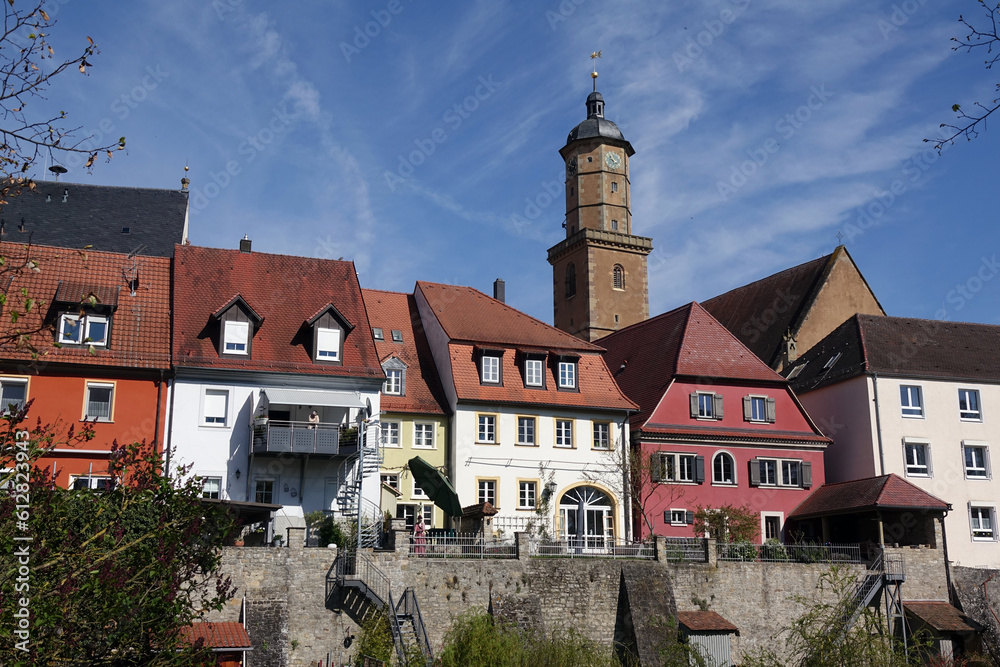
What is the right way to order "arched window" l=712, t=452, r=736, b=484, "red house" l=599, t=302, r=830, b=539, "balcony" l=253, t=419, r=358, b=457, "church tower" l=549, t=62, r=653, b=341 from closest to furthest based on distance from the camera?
1. "balcony" l=253, t=419, r=358, b=457
2. "red house" l=599, t=302, r=830, b=539
3. "arched window" l=712, t=452, r=736, b=484
4. "church tower" l=549, t=62, r=653, b=341

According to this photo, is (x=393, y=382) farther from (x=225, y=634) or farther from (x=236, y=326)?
(x=225, y=634)

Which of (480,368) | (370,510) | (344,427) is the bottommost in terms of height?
(370,510)

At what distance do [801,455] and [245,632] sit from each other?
2399 cm

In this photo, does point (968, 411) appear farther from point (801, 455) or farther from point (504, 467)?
point (504, 467)

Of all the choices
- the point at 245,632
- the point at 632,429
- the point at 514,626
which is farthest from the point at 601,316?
the point at 245,632

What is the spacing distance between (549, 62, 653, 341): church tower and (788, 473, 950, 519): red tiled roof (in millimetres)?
24809

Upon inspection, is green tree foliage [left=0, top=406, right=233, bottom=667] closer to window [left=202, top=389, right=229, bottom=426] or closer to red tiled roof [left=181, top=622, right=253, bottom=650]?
red tiled roof [left=181, top=622, right=253, bottom=650]

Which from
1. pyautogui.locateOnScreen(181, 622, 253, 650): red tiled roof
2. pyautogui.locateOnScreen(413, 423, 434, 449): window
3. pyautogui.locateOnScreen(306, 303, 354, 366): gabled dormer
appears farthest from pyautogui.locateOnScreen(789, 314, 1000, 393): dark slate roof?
pyautogui.locateOnScreen(181, 622, 253, 650): red tiled roof

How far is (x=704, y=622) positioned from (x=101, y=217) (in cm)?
2794

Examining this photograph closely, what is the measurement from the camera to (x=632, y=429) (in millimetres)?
39781

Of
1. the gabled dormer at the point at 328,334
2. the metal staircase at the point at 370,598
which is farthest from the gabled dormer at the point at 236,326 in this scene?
the metal staircase at the point at 370,598

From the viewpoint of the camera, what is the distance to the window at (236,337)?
33469 millimetres

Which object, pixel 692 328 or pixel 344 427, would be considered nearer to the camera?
pixel 344 427

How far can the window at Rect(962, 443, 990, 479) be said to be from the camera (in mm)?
42000
